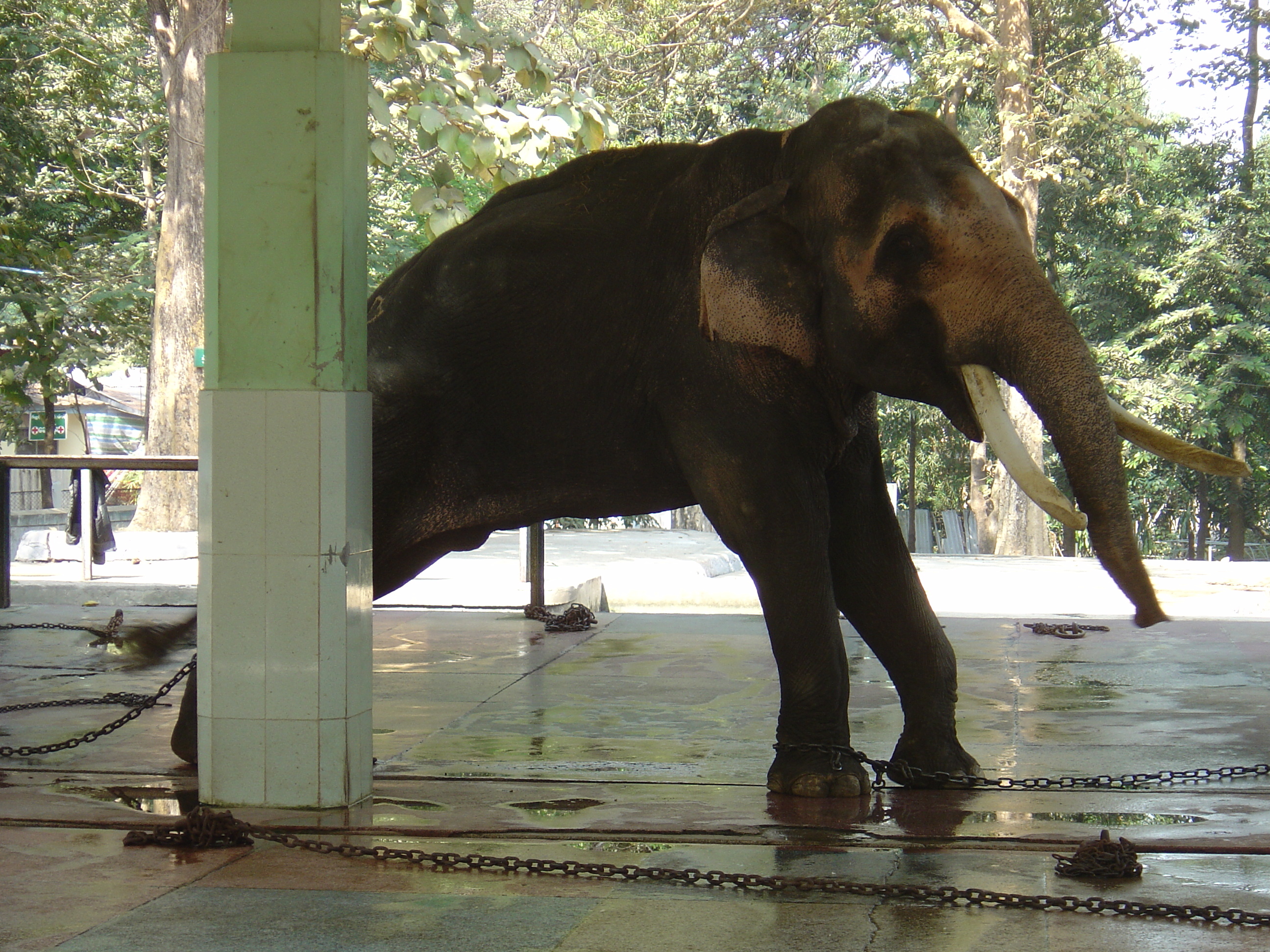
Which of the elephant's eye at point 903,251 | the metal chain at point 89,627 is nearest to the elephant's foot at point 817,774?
the elephant's eye at point 903,251

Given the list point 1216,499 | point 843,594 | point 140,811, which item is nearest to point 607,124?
point 843,594

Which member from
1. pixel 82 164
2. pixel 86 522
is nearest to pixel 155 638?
pixel 86 522

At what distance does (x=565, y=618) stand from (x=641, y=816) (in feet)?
15.7

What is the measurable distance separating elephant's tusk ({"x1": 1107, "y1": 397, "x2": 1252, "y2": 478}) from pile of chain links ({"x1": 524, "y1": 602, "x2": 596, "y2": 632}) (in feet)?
16.0

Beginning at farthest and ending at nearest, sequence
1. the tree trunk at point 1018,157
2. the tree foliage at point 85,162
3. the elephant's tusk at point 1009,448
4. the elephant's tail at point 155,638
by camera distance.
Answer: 1. the tree trunk at point 1018,157
2. the tree foliage at point 85,162
3. the elephant's tail at point 155,638
4. the elephant's tusk at point 1009,448

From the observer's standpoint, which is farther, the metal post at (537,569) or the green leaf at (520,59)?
the metal post at (537,569)

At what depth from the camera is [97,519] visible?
1172 centimetres

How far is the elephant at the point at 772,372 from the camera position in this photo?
4418 millimetres

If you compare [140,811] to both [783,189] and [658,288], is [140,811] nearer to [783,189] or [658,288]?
[658,288]

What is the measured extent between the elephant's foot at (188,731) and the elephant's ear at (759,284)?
222cm

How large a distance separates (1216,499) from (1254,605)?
2218 centimetres

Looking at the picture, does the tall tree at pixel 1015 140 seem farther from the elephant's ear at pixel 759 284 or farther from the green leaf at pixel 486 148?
the elephant's ear at pixel 759 284

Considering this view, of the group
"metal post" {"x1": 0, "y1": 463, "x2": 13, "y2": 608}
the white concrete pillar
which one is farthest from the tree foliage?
the white concrete pillar

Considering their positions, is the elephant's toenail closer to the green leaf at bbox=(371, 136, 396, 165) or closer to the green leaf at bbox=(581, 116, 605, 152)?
the green leaf at bbox=(371, 136, 396, 165)
